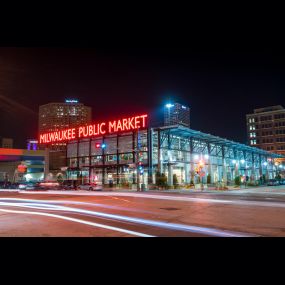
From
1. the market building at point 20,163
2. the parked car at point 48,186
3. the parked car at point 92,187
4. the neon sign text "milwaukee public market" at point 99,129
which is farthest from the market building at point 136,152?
the parked car at point 48,186

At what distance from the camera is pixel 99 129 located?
63.1 m

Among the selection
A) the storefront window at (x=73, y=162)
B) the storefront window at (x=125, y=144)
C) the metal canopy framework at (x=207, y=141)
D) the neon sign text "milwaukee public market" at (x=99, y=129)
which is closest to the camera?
the neon sign text "milwaukee public market" at (x=99, y=129)

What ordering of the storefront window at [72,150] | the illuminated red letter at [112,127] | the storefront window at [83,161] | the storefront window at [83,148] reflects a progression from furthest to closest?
1. the storefront window at [72,150]
2. the storefront window at [83,148]
3. the storefront window at [83,161]
4. the illuminated red letter at [112,127]

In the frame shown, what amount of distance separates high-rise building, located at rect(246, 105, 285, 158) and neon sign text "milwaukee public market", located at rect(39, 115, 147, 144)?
120 m

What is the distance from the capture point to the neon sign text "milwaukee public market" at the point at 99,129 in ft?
186

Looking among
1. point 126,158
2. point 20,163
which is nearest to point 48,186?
point 126,158

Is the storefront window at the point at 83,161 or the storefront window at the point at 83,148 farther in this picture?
the storefront window at the point at 83,148

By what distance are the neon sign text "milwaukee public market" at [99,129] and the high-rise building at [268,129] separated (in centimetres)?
12049

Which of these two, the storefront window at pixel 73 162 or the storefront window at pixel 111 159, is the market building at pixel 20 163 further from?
the storefront window at pixel 111 159

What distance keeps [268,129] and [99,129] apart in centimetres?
12374
